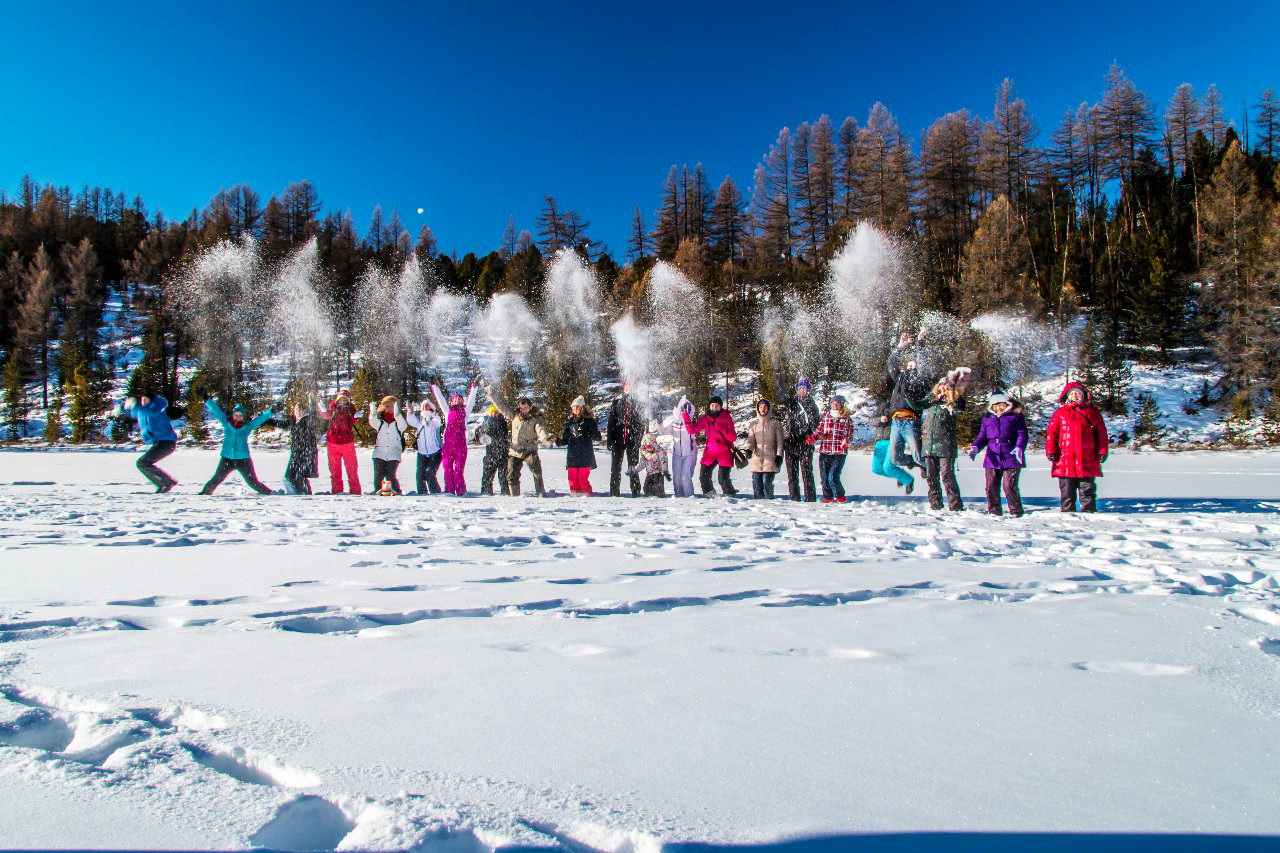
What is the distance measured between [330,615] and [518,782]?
5.91 feet

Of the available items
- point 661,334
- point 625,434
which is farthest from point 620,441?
point 661,334

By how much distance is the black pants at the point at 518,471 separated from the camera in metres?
11.1

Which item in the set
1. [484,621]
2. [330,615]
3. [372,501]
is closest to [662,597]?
[484,621]

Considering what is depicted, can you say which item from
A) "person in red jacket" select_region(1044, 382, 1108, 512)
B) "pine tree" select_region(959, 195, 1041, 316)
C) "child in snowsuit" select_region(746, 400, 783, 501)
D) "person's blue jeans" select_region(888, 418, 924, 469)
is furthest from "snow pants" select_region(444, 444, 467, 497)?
"pine tree" select_region(959, 195, 1041, 316)

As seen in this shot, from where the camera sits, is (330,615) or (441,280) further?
(441,280)

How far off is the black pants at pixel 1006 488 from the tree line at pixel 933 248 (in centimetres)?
2849

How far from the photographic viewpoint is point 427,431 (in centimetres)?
1133

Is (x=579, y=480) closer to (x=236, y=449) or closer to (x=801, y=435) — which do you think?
(x=801, y=435)

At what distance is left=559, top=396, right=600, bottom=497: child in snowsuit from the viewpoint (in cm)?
1122

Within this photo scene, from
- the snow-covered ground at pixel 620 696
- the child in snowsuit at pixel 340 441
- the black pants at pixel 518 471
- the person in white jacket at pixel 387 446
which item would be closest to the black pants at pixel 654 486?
the black pants at pixel 518 471

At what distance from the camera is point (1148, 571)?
424cm

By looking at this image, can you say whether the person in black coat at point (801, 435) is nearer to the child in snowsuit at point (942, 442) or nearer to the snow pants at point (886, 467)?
the snow pants at point (886, 467)

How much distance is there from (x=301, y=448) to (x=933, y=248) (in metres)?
43.5

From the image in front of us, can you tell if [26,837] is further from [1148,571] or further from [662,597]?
[1148,571]
